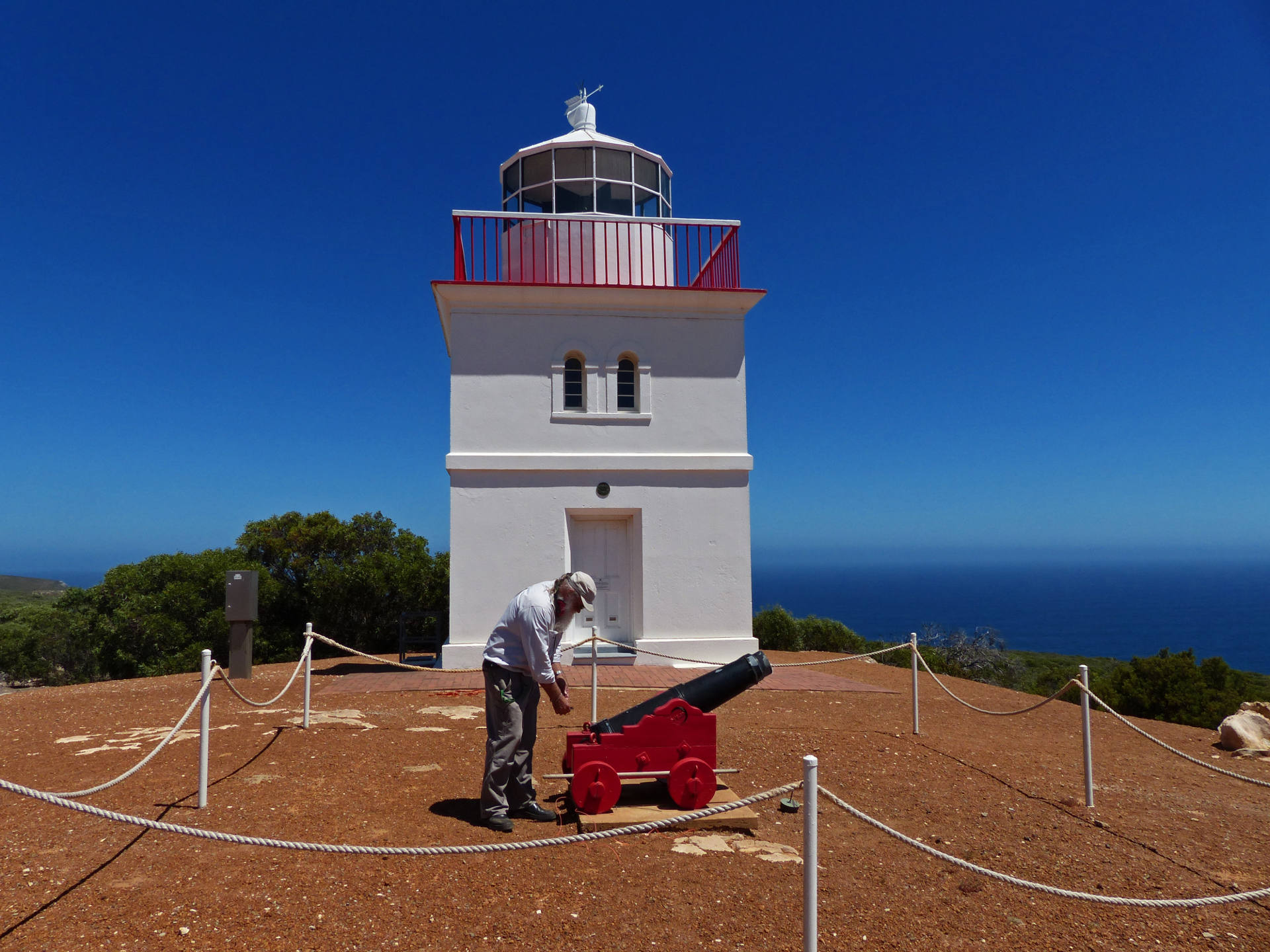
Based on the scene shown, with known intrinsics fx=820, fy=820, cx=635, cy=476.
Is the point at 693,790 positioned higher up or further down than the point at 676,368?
further down

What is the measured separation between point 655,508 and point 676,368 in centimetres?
218

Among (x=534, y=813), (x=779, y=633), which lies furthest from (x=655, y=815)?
(x=779, y=633)

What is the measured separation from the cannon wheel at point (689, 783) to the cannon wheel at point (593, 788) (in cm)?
38

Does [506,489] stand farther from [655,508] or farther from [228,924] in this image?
[228,924]

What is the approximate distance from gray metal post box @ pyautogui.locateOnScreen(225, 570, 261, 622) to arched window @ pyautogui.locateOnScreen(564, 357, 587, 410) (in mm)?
4930

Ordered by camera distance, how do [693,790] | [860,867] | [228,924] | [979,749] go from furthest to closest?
[979,749] < [693,790] < [860,867] < [228,924]

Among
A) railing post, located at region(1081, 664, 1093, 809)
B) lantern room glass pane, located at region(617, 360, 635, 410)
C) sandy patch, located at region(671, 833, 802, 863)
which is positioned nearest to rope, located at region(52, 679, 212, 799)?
sandy patch, located at region(671, 833, 802, 863)

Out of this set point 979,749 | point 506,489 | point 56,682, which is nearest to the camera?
point 979,749

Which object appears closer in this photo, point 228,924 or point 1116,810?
point 228,924

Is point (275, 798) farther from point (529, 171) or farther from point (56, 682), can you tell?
point (56, 682)

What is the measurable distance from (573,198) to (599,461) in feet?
15.4

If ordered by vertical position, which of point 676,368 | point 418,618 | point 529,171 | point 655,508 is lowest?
point 418,618

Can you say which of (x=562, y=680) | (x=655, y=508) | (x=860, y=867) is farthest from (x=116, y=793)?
(x=655, y=508)

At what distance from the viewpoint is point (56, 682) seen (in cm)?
1708
